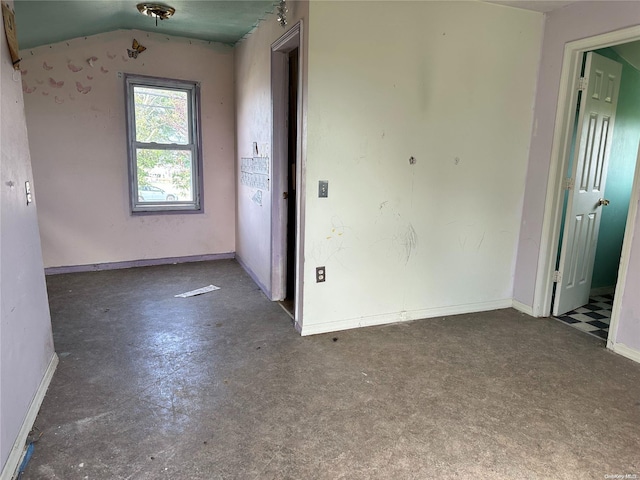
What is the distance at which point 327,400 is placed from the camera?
2158 millimetres

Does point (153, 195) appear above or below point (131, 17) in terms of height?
below

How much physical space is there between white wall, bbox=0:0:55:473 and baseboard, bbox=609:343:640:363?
136 inches

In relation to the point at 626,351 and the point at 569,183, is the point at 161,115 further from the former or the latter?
the point at 626,351

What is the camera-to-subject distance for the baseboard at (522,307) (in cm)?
340

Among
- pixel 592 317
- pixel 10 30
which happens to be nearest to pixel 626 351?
pixel 592 317

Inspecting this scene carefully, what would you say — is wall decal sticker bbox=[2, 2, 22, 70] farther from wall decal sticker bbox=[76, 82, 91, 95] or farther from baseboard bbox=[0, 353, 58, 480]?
wall decal sticker bbox=[76, 82, 91, 95]

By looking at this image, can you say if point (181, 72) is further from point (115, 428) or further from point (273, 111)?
point (115, 428)

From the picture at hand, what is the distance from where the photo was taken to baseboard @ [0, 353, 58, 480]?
5.22ft

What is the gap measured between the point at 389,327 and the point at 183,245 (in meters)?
2.76

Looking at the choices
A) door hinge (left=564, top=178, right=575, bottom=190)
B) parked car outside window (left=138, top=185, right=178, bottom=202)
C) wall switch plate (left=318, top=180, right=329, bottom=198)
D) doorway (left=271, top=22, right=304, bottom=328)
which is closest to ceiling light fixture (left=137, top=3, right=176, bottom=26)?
doorway (left=271, top=22, right=304, bottom=328)

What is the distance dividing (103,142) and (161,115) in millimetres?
659

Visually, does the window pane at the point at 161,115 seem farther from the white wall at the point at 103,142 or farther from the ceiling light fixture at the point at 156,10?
the ceiling light fixture at the point at 156,10

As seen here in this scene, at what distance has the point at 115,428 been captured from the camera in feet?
6.25

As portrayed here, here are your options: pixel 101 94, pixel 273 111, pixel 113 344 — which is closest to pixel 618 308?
pixel 273 111
